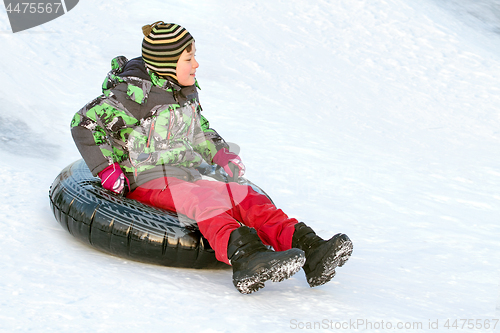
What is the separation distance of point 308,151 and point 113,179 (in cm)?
267

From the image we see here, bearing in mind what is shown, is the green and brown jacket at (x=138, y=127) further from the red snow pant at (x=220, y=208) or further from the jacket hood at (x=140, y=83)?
the red snow pant at (x=220, y=208)

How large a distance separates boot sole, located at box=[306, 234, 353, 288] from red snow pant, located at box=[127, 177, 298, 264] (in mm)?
178

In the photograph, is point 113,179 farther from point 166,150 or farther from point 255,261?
point 255,261

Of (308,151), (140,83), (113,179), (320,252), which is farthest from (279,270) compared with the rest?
(308,151)

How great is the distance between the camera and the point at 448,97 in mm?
6539

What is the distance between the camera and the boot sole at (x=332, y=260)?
1951mm

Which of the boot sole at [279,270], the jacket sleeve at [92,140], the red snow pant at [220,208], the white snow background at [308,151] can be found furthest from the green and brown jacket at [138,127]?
the boot sole at [279,270]

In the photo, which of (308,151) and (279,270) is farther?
(308,151)

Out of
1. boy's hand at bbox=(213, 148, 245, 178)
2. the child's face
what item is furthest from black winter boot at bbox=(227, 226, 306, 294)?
the child's face

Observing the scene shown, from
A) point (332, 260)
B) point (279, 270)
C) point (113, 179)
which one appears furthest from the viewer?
point (113, 179)

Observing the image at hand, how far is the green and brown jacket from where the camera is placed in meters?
2.43

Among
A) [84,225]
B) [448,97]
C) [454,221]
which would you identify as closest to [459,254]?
[454,221]

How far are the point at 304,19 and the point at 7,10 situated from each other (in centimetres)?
459

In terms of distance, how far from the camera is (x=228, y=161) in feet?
9.12
